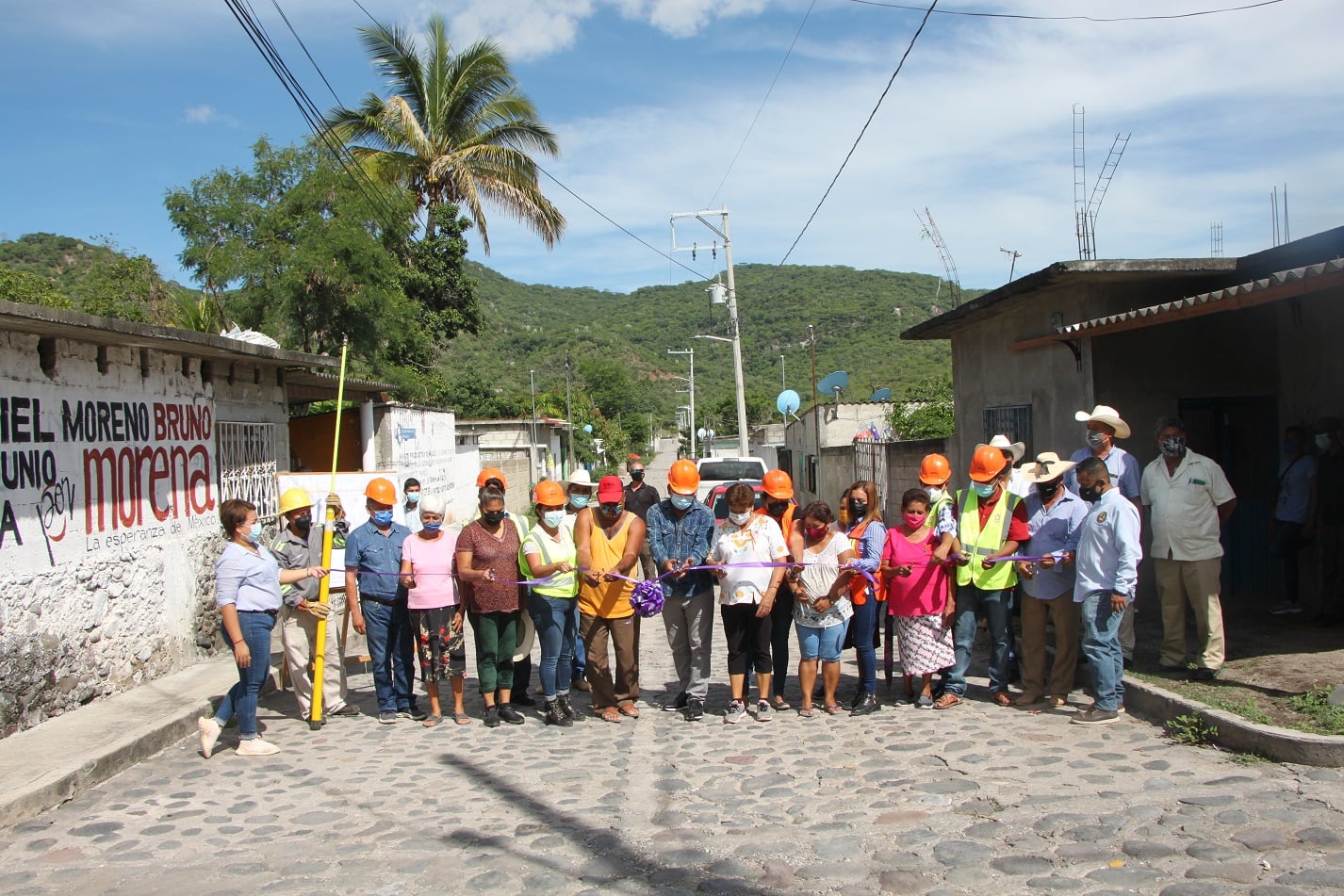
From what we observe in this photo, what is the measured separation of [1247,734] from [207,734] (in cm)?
642

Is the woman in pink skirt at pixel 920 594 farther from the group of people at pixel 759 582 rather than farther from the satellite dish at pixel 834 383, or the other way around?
the satellite dish at pixel 834 383

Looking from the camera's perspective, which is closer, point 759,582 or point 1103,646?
point 1103,646

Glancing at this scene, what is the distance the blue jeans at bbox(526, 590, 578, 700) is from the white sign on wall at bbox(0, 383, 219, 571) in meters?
3.44

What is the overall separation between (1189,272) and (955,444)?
189 inches

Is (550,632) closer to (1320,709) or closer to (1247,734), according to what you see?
(1247,734)

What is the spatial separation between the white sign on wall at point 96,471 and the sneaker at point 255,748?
6.48 ft

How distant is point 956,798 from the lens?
18.0 feet

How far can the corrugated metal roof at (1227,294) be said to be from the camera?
6.43 m

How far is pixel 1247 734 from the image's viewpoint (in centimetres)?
593

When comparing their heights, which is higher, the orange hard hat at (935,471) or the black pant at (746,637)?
the orange hard hat at (935,471)

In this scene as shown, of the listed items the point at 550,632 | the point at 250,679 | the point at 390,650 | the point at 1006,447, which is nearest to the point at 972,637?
the point at 1006,447

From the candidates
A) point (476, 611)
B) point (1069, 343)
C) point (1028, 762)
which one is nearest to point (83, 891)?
point (476, 611)

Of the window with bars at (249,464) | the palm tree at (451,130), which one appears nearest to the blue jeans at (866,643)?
the window with bars at (249,464)

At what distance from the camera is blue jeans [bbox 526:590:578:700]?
7.64 m
